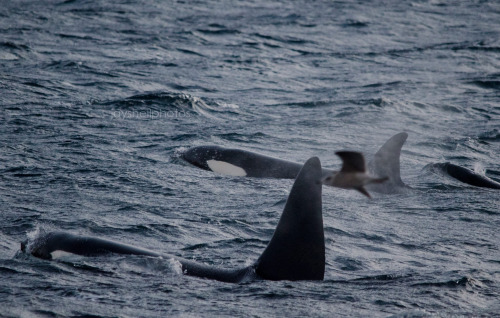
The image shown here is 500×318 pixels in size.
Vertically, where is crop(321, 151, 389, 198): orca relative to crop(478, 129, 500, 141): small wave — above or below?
above

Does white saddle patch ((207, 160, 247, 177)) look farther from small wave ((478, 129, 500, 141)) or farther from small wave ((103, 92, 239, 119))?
small wave ((478, 129, 500, 141))

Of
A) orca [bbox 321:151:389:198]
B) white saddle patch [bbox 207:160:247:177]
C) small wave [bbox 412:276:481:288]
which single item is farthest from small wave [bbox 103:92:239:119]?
orca [bbox 321:151:389:198]

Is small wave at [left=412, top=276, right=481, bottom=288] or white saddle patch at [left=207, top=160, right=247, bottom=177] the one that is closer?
small wave at [left=412, top=276, right=481, bottom=288]

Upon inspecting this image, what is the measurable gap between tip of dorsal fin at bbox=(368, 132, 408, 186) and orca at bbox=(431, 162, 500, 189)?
1.28m

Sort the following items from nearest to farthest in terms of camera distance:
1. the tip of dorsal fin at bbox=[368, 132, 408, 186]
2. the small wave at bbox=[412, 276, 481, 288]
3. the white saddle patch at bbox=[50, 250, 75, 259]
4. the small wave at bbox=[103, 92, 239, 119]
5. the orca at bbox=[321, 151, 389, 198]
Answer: the orca at bbox=[321, 151, 389, 198] < the small wave at bbox=[412, 276, 481, 288] < the white saddle patch at bbox=[50, 250, 75, 259] < the tip of dorsal fin at bbox=[368, 132, 408, 186] < the small wave at bbox=[103, 92, 239, 119]

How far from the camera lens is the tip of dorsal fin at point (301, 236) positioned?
685cm

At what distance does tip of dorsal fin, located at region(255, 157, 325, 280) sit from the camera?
6.85 m

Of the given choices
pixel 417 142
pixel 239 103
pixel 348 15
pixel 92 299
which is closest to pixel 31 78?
pixel 239 103

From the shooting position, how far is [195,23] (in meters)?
29.0

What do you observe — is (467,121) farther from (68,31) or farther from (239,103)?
(68,31)

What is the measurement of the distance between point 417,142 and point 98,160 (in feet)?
19.5

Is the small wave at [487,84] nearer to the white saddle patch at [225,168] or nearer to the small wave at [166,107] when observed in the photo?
the small wave at [166,107]

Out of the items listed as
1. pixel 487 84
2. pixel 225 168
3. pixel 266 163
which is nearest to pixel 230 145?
pixel 225 168

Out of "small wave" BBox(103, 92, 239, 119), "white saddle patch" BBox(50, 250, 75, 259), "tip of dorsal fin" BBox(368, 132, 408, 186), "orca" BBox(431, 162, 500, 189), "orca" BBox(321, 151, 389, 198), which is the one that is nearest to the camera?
"orca" BBox(321, 151, 389, 198)
